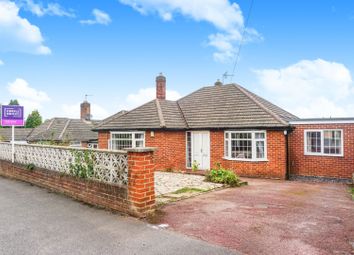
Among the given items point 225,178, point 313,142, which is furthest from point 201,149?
point 313,142

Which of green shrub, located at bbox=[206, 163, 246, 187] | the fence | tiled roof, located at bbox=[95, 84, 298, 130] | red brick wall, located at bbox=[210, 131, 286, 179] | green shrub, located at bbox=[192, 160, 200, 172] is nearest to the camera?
the fence

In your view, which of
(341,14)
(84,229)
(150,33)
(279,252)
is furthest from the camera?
(150,33)

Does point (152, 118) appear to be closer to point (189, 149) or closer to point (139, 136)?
point (139, 136)

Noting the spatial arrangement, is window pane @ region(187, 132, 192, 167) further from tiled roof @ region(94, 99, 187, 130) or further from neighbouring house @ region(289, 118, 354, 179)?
neighbouring house @ region(289, 118, 354, 179)

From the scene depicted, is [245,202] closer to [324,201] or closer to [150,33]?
[324,201]

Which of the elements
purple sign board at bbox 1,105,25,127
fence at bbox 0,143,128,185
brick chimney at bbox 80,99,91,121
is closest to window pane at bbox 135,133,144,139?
purple sign board at bbox 1,105,25,127

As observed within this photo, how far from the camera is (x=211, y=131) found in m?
16.1

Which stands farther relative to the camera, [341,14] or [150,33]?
[150,33]

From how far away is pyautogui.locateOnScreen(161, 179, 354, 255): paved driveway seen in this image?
480 centimetres

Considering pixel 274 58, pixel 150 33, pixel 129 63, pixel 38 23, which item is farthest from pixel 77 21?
pixel 274 58

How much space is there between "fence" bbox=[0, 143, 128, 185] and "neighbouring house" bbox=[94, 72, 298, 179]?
7.16 meters

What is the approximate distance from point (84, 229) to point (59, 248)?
918 millimetres

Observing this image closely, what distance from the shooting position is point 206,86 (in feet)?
66.6

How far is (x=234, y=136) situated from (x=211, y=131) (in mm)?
1453
